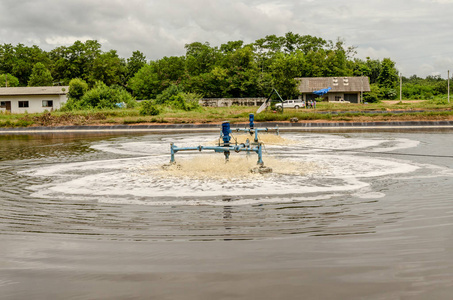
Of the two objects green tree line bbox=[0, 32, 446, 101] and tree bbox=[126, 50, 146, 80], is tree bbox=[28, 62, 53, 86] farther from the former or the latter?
tree bbox=[126, 50, 146, 80]

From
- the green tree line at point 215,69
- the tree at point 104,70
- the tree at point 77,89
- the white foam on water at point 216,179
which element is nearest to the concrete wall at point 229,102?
the green tree line at point 215,69

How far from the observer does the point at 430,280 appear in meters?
4.06

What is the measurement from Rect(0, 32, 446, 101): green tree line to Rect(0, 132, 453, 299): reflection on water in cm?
4798

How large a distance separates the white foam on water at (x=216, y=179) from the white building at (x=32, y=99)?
144 feet

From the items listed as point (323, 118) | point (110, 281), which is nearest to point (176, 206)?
point (110, 281)

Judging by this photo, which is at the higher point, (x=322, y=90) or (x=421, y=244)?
(x=322, y=90)

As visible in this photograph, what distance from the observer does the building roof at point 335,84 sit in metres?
60.5

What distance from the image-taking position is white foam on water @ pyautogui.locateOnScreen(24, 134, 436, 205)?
812cm

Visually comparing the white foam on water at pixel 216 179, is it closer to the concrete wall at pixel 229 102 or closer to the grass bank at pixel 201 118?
the grass bank at pixel 201 118

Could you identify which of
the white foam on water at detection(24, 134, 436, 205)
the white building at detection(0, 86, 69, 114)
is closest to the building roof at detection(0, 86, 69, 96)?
the white building at detection(0, 86, 69, 114)

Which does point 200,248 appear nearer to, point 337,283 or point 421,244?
point 337,283

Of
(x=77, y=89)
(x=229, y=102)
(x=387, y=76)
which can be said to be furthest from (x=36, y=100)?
(x=387, y=76)

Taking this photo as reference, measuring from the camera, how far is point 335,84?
61844 millimetres

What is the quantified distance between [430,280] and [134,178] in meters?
7.40
